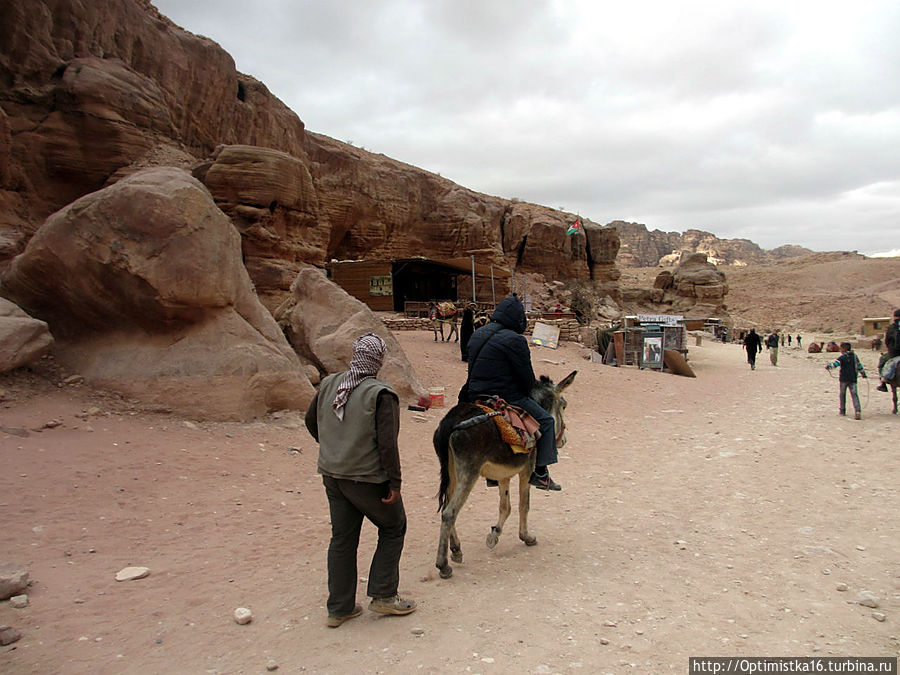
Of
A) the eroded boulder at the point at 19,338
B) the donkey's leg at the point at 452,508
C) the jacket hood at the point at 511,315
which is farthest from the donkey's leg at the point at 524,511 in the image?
the eroded boulder at the point at 19,338

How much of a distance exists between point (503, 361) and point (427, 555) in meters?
1.82

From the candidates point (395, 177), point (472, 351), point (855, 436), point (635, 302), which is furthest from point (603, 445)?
point (635, 302)

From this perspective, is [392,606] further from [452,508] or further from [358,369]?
[358,369]

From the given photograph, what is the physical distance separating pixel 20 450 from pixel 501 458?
4.99 m

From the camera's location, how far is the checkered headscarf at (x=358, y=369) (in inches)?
134

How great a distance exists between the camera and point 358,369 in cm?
345

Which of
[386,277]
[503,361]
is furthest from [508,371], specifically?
[386,277]

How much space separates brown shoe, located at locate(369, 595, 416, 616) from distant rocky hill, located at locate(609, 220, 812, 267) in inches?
4309

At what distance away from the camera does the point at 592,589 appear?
3814 millimetres

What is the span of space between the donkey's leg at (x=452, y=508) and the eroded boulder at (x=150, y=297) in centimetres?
485

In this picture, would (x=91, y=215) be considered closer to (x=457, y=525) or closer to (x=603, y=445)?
(x=457, y=525)

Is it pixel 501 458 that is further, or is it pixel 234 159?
pixel 234 159

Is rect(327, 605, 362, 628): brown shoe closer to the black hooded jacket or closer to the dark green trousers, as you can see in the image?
the dark green trousers

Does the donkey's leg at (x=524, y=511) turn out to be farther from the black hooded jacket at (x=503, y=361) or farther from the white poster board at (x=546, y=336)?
the white poster board at (x=546, y=336)
